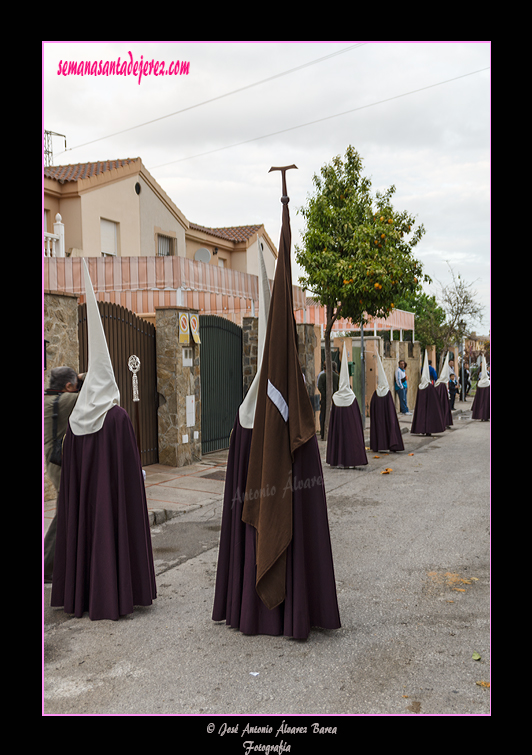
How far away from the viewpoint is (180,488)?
879 centimetres

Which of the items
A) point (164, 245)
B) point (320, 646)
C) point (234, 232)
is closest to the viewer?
point (320, 646)

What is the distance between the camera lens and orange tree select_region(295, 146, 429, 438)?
12.7 m

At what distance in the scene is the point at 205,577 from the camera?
17.5 ft

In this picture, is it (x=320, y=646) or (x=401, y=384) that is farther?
Result: (x=401, y=384)

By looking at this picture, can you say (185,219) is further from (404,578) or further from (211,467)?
(404,578)

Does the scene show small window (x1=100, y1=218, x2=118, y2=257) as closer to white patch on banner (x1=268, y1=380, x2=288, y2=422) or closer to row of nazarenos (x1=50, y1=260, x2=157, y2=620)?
row of nazarenos (x1=50, y1=260, x2=157, y2=620)

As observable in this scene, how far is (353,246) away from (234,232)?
16345 millimetres

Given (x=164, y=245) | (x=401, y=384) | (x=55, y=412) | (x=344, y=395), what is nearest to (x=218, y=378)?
(x=344, y=395)

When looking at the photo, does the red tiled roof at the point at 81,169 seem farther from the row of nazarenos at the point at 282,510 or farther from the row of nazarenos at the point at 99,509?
the row of nazarenos at the point at 282,510

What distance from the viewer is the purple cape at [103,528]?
14.0ft

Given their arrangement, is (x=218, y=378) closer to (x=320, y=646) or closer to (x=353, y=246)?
(x=353, y=246)

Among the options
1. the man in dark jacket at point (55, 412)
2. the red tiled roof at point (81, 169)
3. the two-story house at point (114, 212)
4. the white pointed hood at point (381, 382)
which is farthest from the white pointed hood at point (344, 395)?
A: the red tiled roof at point (81, 169)

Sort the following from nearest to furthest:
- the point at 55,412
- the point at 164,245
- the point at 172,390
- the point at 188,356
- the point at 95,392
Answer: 1. the point at 95,392
2. the point at 55,412
3. the point at 172,390
4. the point at 188,356
5. the point at 164,245

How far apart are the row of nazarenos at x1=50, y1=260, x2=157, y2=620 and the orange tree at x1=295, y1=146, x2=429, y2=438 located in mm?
8944
